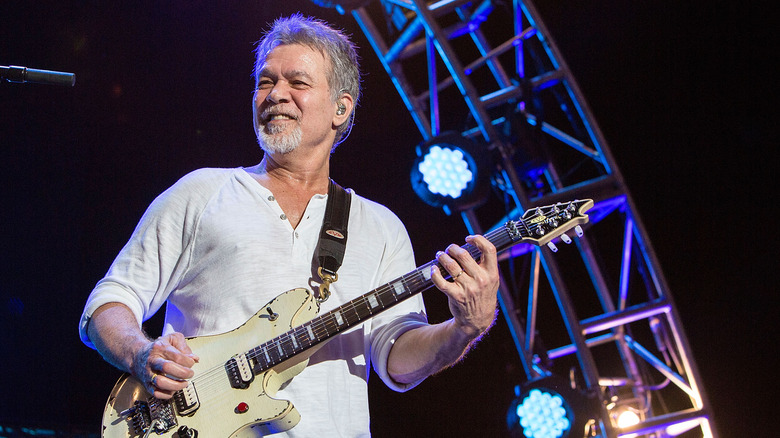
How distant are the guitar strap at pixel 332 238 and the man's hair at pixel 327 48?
1.65 ft

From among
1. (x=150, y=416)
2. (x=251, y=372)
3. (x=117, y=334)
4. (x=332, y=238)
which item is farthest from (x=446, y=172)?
(x=150, y=416)

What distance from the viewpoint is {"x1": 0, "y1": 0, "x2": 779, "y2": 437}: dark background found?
450 cm

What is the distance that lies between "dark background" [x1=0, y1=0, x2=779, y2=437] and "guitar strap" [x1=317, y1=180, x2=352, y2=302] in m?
2.72

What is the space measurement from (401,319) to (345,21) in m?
4.23

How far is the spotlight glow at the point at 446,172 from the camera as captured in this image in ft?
14.3

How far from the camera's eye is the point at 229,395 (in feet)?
6.91

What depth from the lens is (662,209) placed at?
6090mm

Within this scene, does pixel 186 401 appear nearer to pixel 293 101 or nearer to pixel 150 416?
pixel 150 416

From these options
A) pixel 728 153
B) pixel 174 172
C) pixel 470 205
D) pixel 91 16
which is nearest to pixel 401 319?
pixel 470 205

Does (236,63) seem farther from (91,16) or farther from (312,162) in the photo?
(312,162)

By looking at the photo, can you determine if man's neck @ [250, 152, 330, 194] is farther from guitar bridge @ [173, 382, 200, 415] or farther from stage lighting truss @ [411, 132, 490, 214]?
stage lighting truss @ [411, 132, 490, 214]

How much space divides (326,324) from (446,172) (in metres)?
2.32

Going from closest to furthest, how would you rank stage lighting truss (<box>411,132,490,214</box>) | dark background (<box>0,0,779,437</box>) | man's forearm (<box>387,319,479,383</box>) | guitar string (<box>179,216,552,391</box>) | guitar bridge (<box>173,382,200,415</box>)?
guitar bridge (<box>173,382,200,415</box>)
guitar string (<box>179,216,552,391</box>)
man's forearm (<box>387,319,479,383</box>)
stage lighting truss (<box>411,132,490,214</box>)
dark background (<box>0,0,779,437</box>)

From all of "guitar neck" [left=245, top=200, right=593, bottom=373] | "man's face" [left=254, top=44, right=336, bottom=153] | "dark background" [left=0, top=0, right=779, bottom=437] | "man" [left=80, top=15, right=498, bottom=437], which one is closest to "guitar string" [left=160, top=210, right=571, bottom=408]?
"guitar neck" [left=245, top=200, right=593, bottom=373]
